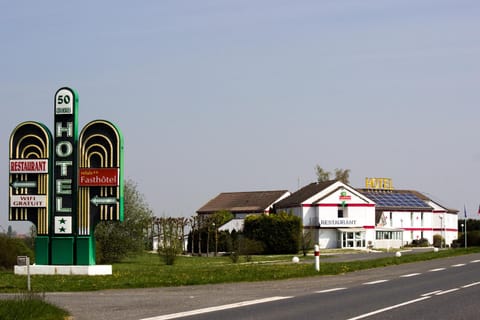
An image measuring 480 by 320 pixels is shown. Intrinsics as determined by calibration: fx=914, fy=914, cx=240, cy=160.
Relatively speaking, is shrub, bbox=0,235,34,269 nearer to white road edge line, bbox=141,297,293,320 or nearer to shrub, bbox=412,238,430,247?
white road edge line, bbox=141,297,293,320

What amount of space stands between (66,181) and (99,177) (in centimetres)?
138

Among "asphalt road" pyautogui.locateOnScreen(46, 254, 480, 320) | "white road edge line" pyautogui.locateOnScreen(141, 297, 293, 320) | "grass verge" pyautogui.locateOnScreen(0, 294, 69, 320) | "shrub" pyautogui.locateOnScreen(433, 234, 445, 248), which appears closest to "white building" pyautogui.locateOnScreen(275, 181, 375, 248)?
"shrub" pyautogui.locateOnScreen(433, 234, 445, 248)

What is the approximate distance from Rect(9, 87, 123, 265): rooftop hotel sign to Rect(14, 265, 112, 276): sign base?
46 centimetres

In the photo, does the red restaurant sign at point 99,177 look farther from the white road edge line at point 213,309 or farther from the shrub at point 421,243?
the shrub at point 421,243

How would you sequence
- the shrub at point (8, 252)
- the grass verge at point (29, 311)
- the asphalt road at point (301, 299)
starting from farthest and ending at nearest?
1. the shrub at point (8, 252)
2. the asphalt road at point (301, 299)
3. the grass verge at point (29, 311)

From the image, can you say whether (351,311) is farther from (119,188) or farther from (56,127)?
(56,127)

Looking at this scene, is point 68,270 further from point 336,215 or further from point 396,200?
point 396,200

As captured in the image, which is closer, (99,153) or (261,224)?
(99,153)

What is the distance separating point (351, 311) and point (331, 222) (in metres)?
76.9

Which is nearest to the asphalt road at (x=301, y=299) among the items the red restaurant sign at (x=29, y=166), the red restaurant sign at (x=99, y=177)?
the red restaurant sign at (x=99, y=177)

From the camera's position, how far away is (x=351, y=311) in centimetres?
1692

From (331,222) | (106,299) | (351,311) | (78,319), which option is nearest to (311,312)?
(351,311)

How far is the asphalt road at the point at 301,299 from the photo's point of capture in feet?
55.0

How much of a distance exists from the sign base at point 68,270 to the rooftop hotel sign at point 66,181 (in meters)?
0.46
